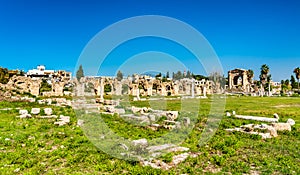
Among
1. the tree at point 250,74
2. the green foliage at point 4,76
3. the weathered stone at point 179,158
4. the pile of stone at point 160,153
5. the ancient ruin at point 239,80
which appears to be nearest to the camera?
the pile of stone at point 160,153

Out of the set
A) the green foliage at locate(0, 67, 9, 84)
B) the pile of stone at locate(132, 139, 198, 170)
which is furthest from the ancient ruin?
the pile of stone at locate(132, 139, 198, 170)

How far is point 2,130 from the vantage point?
455 inches

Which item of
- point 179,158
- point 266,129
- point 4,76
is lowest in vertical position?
point 179,158

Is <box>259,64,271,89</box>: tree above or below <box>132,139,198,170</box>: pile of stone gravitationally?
above

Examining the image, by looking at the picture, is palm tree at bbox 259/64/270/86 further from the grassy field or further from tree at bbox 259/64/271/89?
the grassy field

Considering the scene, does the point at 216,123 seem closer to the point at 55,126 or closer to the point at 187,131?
the point at 187,131

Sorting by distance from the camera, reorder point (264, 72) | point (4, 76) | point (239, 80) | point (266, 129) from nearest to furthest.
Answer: point (266, 129) → point (4, 76) → point (264, 72) → point (239, 80)

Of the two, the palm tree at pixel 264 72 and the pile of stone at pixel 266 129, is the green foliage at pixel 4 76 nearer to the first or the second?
the pile of stone at pixel 266 129

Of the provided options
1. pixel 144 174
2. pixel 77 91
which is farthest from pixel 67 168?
pixel 77 91

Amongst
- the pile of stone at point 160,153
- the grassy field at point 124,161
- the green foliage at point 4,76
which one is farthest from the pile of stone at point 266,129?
the green foliage at point 4,76

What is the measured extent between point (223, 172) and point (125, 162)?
2832 mm

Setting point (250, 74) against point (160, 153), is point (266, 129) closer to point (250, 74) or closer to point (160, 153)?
point (160, 153)

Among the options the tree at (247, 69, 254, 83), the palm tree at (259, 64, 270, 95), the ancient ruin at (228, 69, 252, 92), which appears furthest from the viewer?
the tree at (247, 69, 254, 83)

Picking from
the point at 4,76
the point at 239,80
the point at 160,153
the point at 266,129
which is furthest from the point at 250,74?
the point at 160,153
